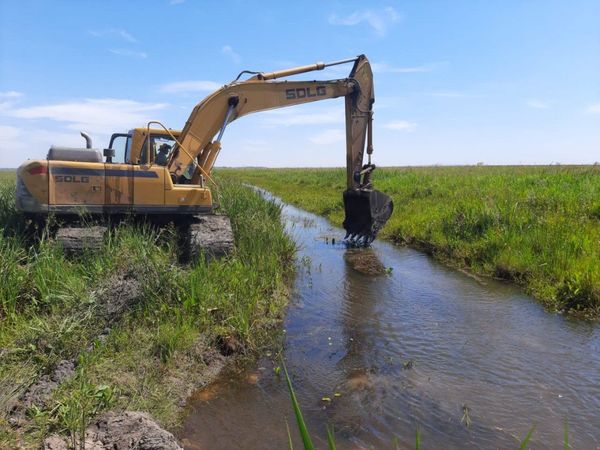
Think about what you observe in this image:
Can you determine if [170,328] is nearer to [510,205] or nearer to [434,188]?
[510,205]

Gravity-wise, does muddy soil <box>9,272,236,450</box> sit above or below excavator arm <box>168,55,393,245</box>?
below

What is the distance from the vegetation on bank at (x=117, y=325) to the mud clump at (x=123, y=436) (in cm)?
11

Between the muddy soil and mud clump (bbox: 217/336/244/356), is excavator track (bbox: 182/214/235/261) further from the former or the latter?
mud clump (bbox: 217/336/244/356)

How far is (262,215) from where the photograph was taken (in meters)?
10.7

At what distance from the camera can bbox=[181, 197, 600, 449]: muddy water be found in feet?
12.9

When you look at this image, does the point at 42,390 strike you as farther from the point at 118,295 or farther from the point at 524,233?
the point at 524,233

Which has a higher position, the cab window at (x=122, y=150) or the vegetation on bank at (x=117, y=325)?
the cab window at (x=122, y=150)

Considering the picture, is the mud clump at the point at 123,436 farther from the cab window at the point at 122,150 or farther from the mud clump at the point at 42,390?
the cab window at the point at 122,150

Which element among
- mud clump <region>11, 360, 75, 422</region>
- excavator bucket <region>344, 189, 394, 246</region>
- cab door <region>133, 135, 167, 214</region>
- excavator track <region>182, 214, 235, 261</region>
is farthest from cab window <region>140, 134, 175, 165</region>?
mud clump <region>11, 360, 75, 422</region>

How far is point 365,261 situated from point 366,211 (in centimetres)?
145

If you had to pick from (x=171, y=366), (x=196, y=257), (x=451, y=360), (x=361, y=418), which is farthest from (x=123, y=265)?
(x=451, y=360)

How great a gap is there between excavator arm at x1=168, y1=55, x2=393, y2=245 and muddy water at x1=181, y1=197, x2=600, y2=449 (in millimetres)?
3312

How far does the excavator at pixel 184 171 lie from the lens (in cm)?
730

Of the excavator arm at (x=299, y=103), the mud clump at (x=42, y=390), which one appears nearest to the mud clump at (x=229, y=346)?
the mud clump at (x=42, y=390)
